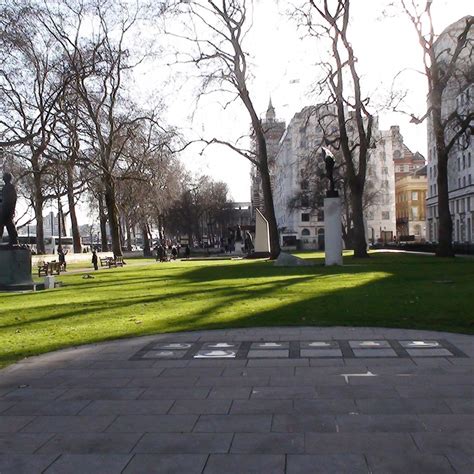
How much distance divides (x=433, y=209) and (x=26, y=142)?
262 feet

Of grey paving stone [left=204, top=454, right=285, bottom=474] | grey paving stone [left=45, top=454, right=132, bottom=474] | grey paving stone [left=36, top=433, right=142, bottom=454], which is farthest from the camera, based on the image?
grey paving stone [left=36, top=433, right=142, bottom=454]

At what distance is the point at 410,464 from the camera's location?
4.40m

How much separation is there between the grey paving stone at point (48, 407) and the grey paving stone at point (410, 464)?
302cm

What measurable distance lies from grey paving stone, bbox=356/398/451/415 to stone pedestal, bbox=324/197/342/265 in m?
24.4

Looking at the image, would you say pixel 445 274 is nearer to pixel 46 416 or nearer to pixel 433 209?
pixel 46 416

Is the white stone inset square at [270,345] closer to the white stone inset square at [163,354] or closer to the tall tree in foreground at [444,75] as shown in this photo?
the white stone inset square at [163,354]

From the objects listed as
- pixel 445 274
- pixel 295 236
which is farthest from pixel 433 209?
pixel 445 274

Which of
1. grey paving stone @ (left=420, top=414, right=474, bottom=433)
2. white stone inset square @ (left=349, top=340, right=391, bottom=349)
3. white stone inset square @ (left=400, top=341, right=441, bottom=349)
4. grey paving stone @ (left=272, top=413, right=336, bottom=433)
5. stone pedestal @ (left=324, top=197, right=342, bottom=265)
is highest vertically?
stone pedestal @ (left=324, top=197, right=342, bottom=265)

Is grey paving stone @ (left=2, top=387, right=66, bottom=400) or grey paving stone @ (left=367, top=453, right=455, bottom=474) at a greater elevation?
grey paving stone @ (left=2, top=387, right=66, bottom=400)

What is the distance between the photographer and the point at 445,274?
24.0 metres

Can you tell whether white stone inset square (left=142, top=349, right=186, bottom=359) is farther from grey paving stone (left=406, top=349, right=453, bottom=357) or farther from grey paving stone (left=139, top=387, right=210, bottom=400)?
grey paving stone (left=406, top=349, right=453, bottom=357)

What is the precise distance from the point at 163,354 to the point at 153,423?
3370mm

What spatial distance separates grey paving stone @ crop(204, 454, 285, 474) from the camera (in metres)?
4.38

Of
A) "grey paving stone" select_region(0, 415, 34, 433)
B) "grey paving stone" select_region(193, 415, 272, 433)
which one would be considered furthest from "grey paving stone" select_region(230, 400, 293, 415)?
"grey paving stone" select_region(0, 415, 34, 433)
